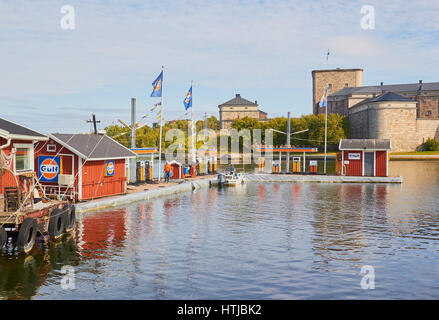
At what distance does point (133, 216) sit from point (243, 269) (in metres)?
12.0

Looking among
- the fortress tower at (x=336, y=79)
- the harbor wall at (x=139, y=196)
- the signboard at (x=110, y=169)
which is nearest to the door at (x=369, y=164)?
the harbor wall at (x=139, y=196)

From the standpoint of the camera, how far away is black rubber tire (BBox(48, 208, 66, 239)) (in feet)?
59.7

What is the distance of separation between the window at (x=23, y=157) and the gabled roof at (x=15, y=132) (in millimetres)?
622

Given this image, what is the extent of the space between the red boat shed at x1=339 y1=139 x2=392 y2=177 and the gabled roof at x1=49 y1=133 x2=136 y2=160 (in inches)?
1048

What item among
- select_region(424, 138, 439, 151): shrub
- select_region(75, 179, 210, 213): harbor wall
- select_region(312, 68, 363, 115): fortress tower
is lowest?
select_region(75, 179, 210, 213): harbor wall

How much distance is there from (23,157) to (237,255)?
1242 cm

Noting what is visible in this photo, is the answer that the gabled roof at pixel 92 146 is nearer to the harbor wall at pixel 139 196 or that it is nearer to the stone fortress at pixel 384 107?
the harbor wall at pixel 139 196

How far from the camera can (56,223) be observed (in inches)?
723

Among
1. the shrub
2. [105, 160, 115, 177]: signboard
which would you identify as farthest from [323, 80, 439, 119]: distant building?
[105, 160, 115, 177]: signboard

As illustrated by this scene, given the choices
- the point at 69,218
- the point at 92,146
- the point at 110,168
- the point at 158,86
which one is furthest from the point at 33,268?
the point at 158,86

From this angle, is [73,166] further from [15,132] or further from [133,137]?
[133,137]

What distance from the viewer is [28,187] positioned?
21.0 m

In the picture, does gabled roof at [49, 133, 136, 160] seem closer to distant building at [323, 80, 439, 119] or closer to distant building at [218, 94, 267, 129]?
distant building at [323, 80, 439, 119]
